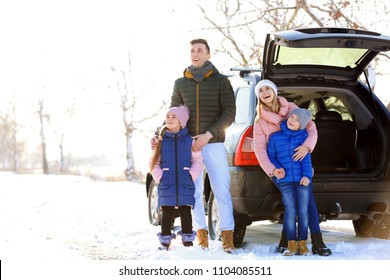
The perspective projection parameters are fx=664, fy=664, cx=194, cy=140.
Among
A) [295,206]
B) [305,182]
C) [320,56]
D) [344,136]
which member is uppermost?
[320,56]

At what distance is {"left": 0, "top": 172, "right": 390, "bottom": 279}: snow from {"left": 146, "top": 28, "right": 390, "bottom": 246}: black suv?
0.44 meters

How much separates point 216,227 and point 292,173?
1295 mm

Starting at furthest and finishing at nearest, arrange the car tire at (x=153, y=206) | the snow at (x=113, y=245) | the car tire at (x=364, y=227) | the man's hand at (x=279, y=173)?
the car tire at (x=153, y=206) < the car tire at (x=364, y=227) < the man's hand at (x=279, y=173) < the snow at (x=113, y=245)

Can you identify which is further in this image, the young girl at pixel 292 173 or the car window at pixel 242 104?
the car window at pixel 242 104

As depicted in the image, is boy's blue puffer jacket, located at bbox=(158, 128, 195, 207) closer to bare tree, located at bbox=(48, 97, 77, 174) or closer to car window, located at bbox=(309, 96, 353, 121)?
car window, located at bbox=(309, 96, 353, 121)

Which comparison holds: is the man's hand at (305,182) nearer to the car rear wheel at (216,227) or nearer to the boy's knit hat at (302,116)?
the boy's knit hat at (302,116)

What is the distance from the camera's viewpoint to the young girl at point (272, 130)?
20.4 ft

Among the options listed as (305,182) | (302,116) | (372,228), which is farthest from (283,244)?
(372,228)

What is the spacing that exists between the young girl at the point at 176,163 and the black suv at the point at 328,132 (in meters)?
0.45

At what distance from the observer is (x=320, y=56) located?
677 centimetres

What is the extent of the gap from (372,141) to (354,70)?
0.80 meters

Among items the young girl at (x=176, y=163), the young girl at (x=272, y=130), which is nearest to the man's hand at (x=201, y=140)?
the young girl at (x=176, y=163)

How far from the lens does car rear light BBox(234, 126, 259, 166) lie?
21.1 feet

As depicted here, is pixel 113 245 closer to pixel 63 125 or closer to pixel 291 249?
pixel 291 249
